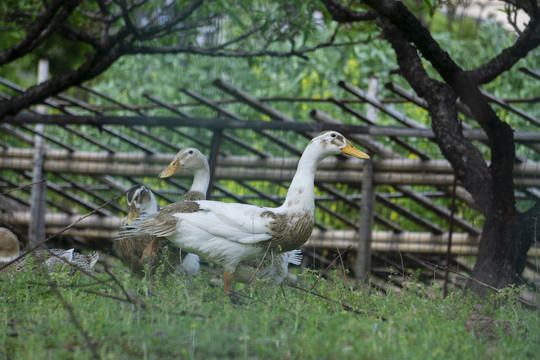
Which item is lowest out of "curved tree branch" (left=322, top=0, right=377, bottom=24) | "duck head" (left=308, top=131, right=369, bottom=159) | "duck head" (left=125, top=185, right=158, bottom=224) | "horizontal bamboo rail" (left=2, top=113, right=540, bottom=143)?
"duck head" (left=125, top=185, right=158, bottom=224)

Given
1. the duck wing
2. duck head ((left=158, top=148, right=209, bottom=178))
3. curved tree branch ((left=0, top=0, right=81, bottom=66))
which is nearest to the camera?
the duck wing

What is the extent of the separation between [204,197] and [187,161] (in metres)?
0.30

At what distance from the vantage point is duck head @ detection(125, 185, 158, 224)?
5.02 m

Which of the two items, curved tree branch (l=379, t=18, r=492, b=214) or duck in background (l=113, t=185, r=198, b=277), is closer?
duck in background (l=113, t=185, r=198, b=277)

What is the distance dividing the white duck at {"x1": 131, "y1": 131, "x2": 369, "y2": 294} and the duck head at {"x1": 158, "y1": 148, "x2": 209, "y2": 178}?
2.54 feet

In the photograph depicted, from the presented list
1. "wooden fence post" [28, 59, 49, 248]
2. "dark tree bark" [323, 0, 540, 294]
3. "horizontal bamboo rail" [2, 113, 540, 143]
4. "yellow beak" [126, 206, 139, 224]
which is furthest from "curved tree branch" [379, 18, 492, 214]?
"wooden fence post" [28, 59, 49, 248]

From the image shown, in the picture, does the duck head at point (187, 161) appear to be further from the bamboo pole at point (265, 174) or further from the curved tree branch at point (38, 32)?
the curved tree branch at point (38, 32)

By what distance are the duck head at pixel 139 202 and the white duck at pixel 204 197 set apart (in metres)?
0.18

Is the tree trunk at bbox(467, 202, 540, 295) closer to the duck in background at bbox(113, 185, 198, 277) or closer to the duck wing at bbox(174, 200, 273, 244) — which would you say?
the duck wing at bbox(174, 200, 273, 244)

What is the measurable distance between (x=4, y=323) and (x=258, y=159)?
434 cm

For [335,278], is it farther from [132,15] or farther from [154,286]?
[132,15]

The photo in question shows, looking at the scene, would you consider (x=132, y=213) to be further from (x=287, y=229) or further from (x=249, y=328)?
(x=249, y=328)

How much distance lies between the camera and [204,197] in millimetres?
5156

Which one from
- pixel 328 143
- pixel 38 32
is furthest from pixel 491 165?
pixel 38 32
